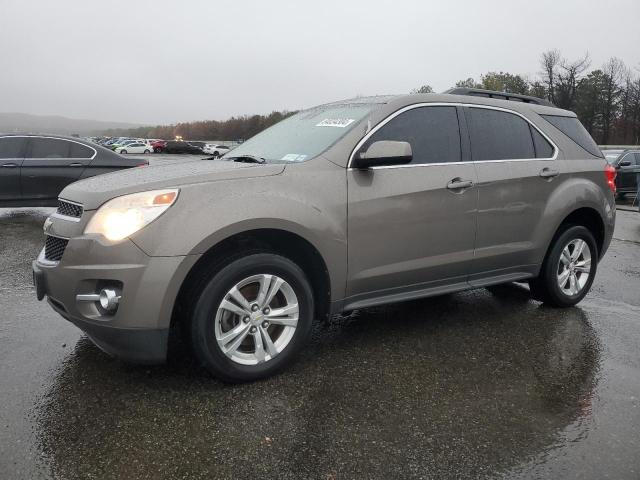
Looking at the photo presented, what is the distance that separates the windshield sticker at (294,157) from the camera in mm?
3527

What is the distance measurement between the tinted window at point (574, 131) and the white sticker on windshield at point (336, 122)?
6.59 feet

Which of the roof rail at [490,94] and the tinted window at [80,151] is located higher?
the roof rail at [490,94]

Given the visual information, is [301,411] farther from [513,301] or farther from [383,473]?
[513,301]

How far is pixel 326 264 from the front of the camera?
3355 mm

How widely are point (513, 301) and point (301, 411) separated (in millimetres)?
2959

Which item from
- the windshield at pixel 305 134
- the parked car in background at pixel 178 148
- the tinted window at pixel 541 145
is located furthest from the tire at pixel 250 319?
the parked car in background at pixel 178 148

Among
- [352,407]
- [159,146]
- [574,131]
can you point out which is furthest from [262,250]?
[159,146]

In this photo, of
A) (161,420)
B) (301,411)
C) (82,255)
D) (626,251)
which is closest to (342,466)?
(301,411)

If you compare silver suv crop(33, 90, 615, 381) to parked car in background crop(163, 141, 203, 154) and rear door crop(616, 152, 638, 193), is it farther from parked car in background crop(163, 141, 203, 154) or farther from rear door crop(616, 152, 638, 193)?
parked car in background crop(163, 141, 203, 154)

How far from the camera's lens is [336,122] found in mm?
3826

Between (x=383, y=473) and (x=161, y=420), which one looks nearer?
(x=383, y=473)

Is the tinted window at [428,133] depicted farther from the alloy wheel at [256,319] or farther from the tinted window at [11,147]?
the tinted window at [11,147]

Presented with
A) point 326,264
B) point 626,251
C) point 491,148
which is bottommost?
point 626,251

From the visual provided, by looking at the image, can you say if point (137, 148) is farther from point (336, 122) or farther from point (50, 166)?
point (336, 122)
